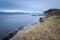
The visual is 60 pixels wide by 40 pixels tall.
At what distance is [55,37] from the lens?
12.2ft

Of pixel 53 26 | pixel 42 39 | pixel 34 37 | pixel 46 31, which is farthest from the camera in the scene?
pixel 53 26

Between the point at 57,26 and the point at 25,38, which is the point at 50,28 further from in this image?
the point at 25,38

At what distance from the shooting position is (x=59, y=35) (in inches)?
151

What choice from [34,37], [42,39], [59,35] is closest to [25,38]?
[34,37]

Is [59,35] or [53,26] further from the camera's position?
[53,26]

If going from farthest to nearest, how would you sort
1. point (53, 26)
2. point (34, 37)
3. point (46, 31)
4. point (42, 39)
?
point (53, 26) → point (46, 31) → point (34, 37) → point (42, 39)

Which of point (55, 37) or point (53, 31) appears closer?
point (55, 37)

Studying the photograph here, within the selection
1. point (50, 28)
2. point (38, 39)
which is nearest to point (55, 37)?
point (38, 39)

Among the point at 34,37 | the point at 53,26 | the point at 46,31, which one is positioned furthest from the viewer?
the point at 53,26

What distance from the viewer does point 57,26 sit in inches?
178

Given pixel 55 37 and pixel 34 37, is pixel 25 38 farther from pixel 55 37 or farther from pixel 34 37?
pixel 55 37

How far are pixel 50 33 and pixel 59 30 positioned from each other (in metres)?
0.29

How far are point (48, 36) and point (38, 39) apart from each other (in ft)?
0.87

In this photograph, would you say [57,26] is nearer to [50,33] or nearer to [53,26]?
[53,26]
